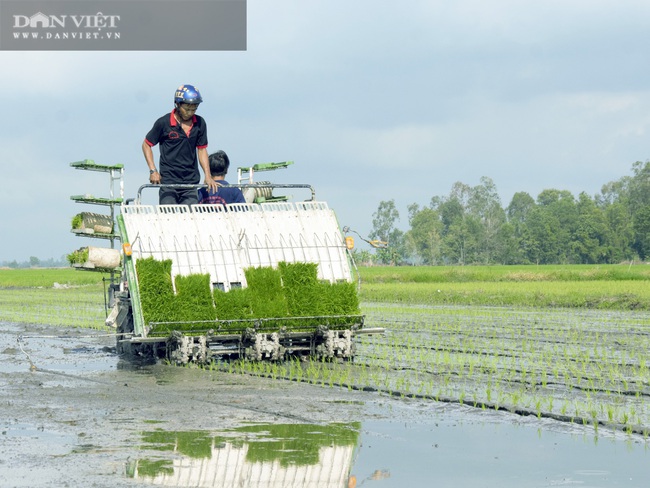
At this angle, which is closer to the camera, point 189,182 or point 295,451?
point 295,451

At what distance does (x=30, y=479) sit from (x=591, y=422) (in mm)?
4304

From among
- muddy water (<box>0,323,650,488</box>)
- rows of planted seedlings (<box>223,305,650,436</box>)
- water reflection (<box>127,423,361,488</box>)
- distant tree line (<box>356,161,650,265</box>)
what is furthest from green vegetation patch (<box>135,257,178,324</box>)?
distant tree line (<box>356,161,650,265</box>)

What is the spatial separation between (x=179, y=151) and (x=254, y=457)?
→ 6.90 meters

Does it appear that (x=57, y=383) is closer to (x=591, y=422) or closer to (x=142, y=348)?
(x=142, y=348)

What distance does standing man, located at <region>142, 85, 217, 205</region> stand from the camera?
1284 centimetres

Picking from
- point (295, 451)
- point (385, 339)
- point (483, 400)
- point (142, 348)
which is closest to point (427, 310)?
point (385, 339)

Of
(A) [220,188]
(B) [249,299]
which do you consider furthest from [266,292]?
(A) [220,188]

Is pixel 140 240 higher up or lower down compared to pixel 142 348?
higher up

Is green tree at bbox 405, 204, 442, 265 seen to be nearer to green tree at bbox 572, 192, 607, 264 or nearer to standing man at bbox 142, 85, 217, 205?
green tree at bbox 572, 192, 607, 264

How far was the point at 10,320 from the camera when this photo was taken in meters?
25.0

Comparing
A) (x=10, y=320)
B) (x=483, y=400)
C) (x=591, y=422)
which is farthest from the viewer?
(x=10, y=320)

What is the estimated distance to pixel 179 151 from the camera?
13.0 meters

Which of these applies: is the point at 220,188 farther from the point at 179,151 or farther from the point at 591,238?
the point at 591,238

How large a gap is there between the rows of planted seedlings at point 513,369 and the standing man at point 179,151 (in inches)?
95.8
